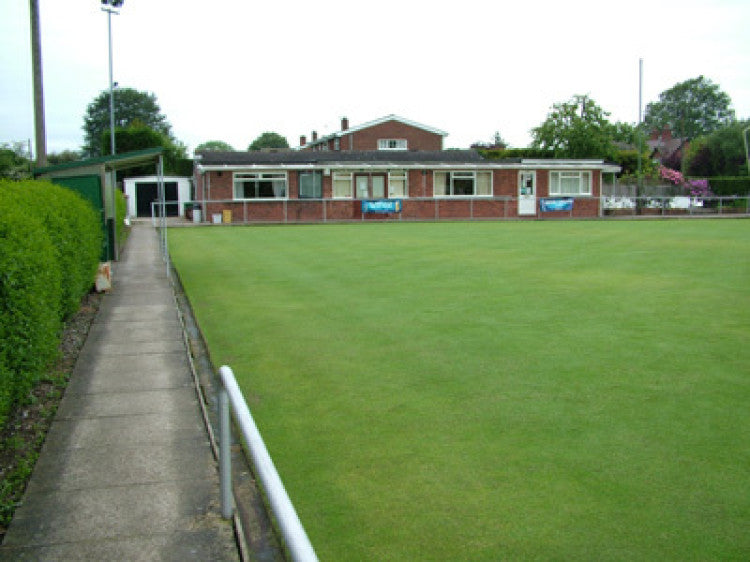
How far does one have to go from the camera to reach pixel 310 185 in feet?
135

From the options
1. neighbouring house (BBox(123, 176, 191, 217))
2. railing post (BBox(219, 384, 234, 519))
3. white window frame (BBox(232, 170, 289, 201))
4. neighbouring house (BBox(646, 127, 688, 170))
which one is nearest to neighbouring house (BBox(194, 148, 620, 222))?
white window frame (BBox(232, 170, 289, 201))

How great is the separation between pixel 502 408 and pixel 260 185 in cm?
3503

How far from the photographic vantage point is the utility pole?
19.2 meters

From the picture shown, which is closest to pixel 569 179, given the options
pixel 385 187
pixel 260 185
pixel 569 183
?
pixel 569 183

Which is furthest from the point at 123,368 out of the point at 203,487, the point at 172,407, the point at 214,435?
the point at 203,487

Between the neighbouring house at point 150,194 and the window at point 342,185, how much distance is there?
9.38 meters

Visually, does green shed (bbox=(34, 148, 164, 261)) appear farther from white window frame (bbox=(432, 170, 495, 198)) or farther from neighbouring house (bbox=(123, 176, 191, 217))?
neighbouring house (bbox=(123, 176, 191, 217))

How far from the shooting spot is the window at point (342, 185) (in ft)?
137

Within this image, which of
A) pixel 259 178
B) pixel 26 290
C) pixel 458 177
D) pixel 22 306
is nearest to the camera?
pixel 22 306

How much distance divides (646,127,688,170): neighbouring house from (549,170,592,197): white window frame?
45127 millimetres

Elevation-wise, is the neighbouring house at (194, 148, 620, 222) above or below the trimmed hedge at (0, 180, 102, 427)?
above

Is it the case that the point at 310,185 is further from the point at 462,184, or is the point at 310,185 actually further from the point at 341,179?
the point at 462,184

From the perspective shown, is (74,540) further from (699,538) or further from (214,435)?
(699,538)

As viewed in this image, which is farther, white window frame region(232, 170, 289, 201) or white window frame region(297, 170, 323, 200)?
white window frame region(297, 170, 323, 200)
